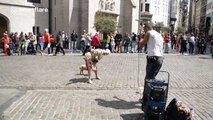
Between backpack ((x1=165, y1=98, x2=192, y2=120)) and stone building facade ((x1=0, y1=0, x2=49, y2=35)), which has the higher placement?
stone building facade ((x1=0, y1=0, x2=49, y2=35))

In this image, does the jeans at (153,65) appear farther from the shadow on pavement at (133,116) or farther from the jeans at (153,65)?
the shadow on pavement at (133,116)

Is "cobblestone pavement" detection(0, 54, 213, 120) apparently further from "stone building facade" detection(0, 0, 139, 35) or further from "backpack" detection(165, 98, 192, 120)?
"stone building facade" detection(0, 0, 139, 35)

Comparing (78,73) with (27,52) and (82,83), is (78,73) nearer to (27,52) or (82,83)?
(82,83)

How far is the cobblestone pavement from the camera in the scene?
6816mm

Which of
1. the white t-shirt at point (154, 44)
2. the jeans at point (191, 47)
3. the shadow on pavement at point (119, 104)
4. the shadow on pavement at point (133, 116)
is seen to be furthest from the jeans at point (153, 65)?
the jeans at point (191, 47)

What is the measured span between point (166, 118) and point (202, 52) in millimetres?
21485

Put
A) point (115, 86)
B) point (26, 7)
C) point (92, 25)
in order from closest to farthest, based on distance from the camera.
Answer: point (115, 86) < point (26, 7) < point (92, 25)

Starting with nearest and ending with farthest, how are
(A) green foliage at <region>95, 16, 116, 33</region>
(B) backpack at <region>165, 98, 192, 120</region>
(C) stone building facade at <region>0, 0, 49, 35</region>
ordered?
1. (B) backpack at <region>165, 98, 192, 120</region>
2. (C) stone building facade at <region>0, 0, 49, 35</region>
3. (A) green foliage at <region>95, 16, 116, 33</region>

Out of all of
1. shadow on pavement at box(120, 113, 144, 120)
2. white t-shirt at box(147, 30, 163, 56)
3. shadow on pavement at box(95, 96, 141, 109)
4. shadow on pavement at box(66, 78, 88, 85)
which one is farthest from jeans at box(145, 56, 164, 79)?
shadow on pavement at box(66, 78, 88, 85)

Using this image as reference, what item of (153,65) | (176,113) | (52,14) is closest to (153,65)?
(153,65)

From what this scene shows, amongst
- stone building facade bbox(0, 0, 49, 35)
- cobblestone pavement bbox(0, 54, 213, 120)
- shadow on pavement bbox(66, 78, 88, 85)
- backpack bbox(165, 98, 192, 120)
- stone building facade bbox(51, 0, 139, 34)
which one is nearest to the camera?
backpack bbox(165, 98, 192, 120)

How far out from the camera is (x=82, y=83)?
10.3 meters

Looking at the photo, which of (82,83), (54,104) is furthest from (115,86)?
(54,104)

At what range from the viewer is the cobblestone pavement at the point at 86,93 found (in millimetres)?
6816
